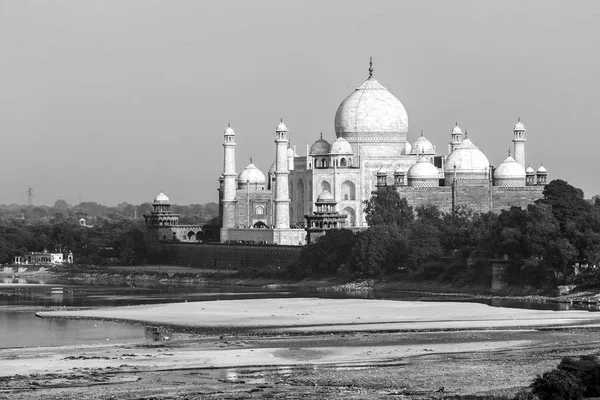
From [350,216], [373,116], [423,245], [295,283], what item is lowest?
[295,283]

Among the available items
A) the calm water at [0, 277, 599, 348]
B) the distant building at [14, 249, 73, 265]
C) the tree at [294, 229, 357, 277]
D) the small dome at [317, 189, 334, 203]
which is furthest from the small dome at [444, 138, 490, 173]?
the distant building at [14, 249, 73, 265]

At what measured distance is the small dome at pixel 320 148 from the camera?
344 feet

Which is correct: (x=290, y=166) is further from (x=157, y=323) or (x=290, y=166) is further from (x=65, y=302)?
(x=157, y=323)

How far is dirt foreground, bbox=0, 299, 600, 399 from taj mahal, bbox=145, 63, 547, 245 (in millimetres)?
32751

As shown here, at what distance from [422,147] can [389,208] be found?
11.1m

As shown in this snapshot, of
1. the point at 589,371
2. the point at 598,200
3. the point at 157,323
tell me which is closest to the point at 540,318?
the point at 157,323

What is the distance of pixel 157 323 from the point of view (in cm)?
6291

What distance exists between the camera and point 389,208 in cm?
9756

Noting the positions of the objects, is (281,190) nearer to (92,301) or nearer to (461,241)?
(461,241)

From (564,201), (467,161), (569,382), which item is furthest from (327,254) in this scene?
(569,382)

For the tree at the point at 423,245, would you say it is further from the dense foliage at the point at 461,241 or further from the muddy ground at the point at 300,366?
the muddy ground at the point at 300,366

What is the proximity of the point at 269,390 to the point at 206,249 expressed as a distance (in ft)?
206

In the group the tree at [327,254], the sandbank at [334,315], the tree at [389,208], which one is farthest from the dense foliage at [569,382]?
the tree at [389,208]

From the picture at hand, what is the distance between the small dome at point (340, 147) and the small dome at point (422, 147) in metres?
5.57
